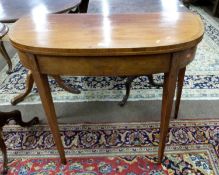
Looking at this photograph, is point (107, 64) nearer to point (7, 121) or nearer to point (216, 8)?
point (7, 121)

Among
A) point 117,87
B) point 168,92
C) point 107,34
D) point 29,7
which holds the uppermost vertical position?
point 107,34

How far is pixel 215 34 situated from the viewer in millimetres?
2844

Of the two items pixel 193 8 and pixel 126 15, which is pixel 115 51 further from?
pixel 193 8

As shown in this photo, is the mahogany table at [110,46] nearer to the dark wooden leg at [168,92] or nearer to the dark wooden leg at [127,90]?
the dark wooden leg at [168,92]

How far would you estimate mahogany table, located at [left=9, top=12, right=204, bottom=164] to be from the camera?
2.77 feet

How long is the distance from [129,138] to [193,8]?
3.01 meters

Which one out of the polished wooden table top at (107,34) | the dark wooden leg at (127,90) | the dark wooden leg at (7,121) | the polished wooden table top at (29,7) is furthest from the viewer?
the dark wooden leg at (127,90)

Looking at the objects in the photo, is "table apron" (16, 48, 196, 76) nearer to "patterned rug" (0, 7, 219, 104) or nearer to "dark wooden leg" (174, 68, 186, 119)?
"dark wooden leg" (174, 68, 186, 119)

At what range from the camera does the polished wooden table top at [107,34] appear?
840 millimetres

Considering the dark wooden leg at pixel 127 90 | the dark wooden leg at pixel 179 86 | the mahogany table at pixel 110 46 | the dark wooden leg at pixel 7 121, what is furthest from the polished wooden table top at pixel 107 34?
the dark wooden leg at pixel 127 90

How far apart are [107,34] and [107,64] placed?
13 centimetres

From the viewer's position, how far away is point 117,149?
1432 millimetres

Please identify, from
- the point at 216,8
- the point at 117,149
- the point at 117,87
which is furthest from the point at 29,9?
the point at 216,8

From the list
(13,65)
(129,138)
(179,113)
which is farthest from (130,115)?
(13,65)
